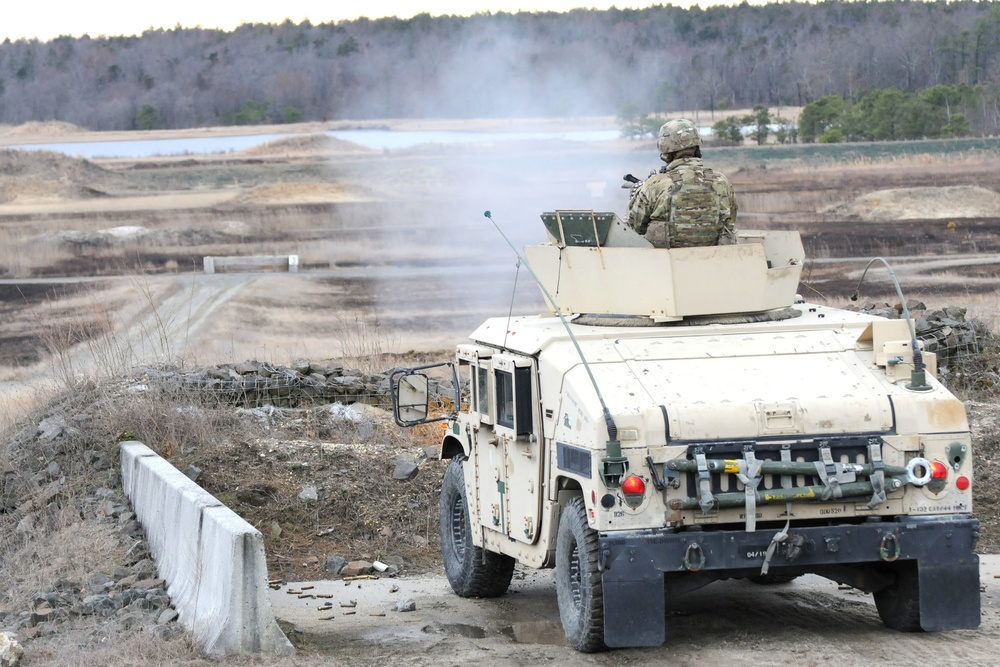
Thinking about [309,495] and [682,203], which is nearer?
[682,203]

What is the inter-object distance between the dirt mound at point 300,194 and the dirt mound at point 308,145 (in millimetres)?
5189

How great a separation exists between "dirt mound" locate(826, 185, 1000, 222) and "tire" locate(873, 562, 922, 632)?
4074 cm

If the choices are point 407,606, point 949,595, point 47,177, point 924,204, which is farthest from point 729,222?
point 47,177

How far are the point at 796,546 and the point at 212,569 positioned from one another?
3.32 metres

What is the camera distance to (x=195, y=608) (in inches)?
349

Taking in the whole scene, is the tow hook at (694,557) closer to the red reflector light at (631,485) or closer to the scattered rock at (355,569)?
the red reflector light at (631,485)

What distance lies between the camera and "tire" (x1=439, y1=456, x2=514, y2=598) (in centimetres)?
1013

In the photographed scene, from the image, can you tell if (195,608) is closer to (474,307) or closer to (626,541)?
(626,541)

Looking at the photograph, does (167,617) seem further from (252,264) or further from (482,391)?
(252,264)

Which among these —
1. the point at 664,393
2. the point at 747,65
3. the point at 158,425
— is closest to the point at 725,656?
the point at 664,393

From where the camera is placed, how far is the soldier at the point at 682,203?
30.7 ft

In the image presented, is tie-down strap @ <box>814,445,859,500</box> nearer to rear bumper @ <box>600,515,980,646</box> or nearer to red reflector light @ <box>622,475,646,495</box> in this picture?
rear bumper @ <box>600,515,980,646</box>

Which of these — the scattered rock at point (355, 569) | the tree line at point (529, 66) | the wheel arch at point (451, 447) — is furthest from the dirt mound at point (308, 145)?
the wheel arch at point (451, 447)

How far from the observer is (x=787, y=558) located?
25.7 feet
